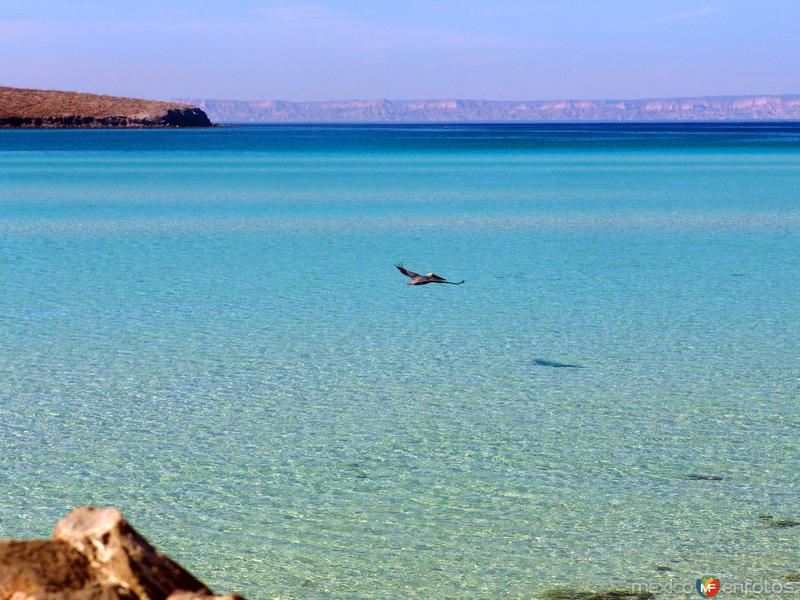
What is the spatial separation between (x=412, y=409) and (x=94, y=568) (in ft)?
25.9

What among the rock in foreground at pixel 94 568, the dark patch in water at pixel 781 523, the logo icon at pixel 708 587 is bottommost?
the logo icon at pixel 708 587

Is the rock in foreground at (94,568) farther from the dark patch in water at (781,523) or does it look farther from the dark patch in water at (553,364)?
the dark patch in water at (553,364)

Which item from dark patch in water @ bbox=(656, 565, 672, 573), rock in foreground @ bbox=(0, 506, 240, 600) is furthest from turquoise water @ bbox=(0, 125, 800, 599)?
rock in foreground @ bbox=(0, 506, 240, 600)

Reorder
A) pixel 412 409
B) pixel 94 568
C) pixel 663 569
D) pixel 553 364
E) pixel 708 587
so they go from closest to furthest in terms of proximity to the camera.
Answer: pixel 94 568, pixel 708 587, pixel 663 569, pixel 412 409, pixel 553 364

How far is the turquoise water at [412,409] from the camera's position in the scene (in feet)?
27.8

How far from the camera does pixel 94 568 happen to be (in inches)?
178

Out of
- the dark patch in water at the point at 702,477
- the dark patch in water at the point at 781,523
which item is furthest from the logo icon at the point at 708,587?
the dark patch in water at the point at 702,477

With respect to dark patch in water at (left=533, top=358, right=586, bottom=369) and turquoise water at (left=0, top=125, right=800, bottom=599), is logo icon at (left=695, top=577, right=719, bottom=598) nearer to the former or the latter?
turquoise water at (left=0, top=125, right=800, bottom=599)

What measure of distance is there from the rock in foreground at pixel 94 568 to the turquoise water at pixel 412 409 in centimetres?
332

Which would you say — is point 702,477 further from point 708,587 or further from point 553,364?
point 553,364

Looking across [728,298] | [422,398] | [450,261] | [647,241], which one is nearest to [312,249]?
[450,261]

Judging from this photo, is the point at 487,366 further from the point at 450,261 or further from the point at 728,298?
the point at 450,261

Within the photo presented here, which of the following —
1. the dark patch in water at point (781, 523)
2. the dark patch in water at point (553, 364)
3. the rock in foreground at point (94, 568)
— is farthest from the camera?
the dark patch in water at point (553, 364)

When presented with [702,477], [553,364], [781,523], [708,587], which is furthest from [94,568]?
[553,364]
